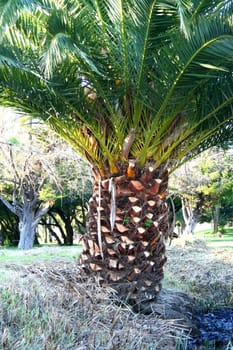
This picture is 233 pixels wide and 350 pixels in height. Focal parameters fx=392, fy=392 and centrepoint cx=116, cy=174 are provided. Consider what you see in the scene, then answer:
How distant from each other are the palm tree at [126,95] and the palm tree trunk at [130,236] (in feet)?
0.05

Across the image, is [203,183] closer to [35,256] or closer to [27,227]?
[27,227]

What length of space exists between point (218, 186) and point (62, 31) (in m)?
17.7

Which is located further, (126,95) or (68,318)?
(126,95)

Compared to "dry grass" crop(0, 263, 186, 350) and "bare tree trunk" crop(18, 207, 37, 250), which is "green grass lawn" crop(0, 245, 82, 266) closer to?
"dry grass" crop(0, 263, 186, 350)

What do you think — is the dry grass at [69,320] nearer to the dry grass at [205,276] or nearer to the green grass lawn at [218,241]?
the dry grass at [205,276]

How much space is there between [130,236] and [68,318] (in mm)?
1756

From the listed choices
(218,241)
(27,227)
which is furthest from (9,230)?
(218,241)

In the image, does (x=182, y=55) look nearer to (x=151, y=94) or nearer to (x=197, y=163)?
(x=151, y=94)

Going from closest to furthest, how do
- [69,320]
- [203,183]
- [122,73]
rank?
[69,320] < [122,73] < [203,183]

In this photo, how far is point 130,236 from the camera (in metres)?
5.69

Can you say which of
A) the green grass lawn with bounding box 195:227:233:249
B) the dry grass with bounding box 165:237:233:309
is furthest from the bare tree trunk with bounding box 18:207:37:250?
the dry grass with bounding box 165:237:233:309

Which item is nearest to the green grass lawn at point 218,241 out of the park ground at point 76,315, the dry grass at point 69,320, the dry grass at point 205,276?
the dry grass at point 205,276

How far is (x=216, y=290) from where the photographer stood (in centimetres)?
767

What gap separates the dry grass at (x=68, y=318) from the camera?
12.1ft
